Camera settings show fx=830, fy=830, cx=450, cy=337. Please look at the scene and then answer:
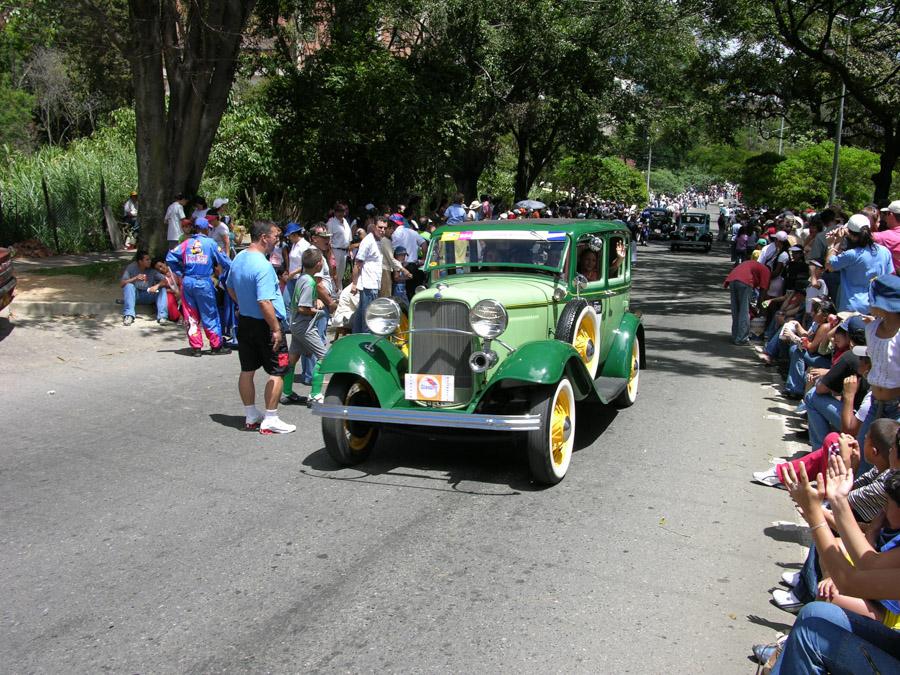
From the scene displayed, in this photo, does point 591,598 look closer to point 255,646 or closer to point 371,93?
point 255,646

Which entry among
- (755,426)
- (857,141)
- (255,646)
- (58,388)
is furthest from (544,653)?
(857,141)

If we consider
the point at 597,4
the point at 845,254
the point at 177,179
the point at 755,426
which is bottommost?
the point at 755,426

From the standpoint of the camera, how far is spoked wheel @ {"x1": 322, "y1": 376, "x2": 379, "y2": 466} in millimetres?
6453

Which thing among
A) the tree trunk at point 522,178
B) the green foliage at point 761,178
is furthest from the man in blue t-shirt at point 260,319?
the green foliage at point 761,178

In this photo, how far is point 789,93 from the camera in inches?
1161

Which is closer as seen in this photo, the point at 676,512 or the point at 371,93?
the point at 676,512

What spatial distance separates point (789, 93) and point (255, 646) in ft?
99.6

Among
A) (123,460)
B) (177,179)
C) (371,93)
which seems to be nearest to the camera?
(123,460)

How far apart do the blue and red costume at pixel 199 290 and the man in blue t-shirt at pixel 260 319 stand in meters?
3.71

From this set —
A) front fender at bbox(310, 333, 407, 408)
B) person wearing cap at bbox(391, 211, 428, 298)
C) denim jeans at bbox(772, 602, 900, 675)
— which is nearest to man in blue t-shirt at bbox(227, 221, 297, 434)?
front fender at bbox(310, 333, 407, 408)

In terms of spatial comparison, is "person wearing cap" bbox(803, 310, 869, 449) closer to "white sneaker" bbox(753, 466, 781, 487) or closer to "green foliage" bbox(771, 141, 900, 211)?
"white sneaker" bbox(753, 466, 781, 487)

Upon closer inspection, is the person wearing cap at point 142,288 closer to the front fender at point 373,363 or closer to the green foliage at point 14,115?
the front fender at point 373,363

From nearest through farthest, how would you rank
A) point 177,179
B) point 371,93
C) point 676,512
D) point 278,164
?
point 676,512 < point 177,179 < point 371,93 < point 278,164

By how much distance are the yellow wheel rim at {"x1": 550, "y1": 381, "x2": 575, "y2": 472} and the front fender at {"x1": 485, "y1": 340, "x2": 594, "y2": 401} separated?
0.56 feet
